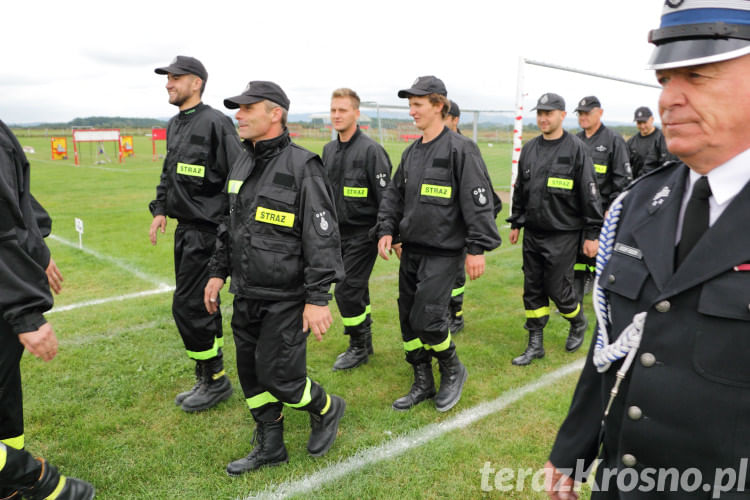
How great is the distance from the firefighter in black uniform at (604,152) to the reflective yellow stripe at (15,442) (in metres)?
6.17

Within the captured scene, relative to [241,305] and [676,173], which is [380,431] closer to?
[241,305]

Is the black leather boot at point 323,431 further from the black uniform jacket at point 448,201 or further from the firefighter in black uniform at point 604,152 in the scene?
the firefighter in black uniform at point 604,152

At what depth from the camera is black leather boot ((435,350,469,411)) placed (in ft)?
13.4

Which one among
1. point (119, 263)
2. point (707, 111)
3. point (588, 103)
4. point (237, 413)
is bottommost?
point (237, 413)

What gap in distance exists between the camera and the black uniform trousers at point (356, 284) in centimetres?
497

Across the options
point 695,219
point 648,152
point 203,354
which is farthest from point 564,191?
point 648,152

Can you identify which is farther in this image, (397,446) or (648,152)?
(648,152)

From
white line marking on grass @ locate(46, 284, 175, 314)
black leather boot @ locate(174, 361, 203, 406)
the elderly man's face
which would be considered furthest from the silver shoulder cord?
white line marking on grass @ locate(46, 284, 175, 314)

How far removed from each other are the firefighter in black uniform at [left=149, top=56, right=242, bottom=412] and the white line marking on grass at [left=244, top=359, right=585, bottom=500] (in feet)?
4.16

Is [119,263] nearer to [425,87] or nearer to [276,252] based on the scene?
[276,252]

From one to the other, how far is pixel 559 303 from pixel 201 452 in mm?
3529

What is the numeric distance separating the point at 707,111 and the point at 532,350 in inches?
159

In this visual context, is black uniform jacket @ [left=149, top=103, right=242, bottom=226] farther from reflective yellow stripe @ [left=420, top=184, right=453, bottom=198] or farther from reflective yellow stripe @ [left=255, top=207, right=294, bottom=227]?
reflective yellow stripe @ [left=420, top=184, right=453, bottom=198]

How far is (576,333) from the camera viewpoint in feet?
17.3
